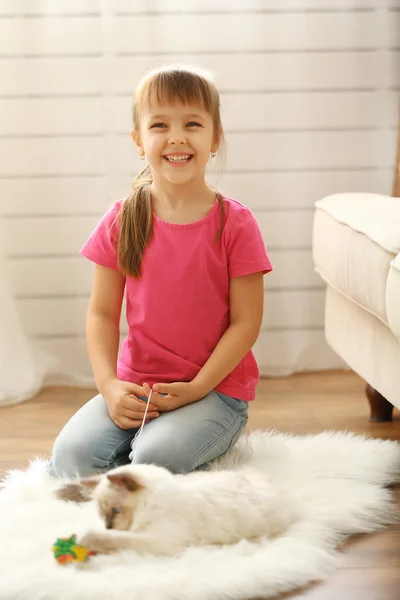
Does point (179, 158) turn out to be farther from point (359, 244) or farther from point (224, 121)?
point (224, 121)

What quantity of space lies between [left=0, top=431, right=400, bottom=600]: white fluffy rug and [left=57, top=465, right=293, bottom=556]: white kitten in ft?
0.06

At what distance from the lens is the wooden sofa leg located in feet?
5.80

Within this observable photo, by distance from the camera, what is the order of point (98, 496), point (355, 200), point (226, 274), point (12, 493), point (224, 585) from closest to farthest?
1. point (224, 585)
2. point (98, 496)
3. point (12, 493)
4. point (226, 274)
5. point (355, 200)

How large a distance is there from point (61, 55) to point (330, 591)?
1.43 m

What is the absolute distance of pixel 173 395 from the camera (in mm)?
1412

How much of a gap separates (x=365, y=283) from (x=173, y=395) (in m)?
0.39

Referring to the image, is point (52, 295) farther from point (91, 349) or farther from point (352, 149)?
point (352, 149)

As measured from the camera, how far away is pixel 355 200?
1791 mm

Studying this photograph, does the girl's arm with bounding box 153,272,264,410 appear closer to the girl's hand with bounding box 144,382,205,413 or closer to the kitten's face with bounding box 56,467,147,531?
the girl's hand with bounding box 144,382,205,413

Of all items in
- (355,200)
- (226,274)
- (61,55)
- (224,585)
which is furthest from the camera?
(61,55)

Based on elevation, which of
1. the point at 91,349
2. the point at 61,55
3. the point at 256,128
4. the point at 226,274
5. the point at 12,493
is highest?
the point at 61,55

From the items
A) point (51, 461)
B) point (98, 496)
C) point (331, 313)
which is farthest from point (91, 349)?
point (331, 313)

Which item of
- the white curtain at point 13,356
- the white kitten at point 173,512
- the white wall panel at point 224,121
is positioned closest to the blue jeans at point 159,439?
the white kitten at point 173,512

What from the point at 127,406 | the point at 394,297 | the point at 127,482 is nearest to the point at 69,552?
the point at 127,482
